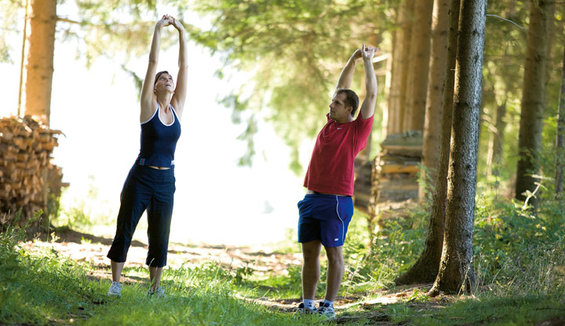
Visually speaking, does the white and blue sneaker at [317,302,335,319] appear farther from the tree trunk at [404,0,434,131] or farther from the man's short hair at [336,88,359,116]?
the tree trunk at [404,0,434,131]

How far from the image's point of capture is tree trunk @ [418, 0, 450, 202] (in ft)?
31.1

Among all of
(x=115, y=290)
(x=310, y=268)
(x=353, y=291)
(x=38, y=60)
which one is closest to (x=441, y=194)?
(x=353, y=291)

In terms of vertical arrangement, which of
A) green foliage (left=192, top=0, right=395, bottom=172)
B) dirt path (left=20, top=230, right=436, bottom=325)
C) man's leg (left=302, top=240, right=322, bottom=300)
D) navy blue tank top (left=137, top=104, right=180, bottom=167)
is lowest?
dirt path (left=20, top=230, right=436, bottom=325)

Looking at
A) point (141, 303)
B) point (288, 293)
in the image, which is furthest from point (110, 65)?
point (141, 303)

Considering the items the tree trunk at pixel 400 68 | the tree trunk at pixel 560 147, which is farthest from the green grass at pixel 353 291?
the tree trunk at pixel 400 68

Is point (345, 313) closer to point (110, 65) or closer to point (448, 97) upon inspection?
point (448, 97)

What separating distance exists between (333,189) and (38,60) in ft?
23.4

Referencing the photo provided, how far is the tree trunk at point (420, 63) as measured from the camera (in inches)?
504

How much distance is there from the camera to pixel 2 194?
9195mm

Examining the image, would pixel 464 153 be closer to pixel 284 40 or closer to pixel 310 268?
pixel 310 268

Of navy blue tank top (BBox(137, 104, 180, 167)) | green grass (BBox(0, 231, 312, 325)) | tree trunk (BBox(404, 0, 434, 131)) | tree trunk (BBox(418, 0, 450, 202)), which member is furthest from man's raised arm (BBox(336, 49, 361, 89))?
tree trunk (BBox(404, 0, 434, 131))

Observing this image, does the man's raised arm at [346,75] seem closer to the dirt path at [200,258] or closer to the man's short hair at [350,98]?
the man's short hair at [350,98]

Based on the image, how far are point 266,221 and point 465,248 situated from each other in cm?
1640

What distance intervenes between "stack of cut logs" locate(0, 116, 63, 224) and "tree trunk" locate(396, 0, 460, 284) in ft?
17.8
